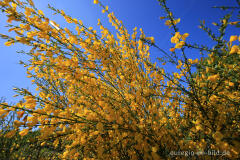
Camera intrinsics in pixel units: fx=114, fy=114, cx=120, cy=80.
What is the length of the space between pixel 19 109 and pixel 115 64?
1.19 m

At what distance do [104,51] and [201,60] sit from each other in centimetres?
124

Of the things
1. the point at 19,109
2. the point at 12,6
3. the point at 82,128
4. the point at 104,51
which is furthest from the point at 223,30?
the point at 12,6

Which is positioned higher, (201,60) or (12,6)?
(12,6)

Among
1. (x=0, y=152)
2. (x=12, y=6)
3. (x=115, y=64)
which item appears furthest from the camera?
(x=0, y=152)

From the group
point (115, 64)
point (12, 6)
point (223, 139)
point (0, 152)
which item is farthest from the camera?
point (0, 152)

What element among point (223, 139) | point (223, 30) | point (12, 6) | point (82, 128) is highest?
point (12, 6)

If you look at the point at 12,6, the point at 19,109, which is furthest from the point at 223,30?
the point at 12,6

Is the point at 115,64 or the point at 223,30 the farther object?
the point at 115,64

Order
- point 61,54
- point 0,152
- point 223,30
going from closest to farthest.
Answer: point 223,30
point 61,54
point 0,152

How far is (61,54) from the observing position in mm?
1454

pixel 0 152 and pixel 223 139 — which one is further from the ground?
pixel 223 139

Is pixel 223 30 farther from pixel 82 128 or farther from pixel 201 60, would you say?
pixel 82 128

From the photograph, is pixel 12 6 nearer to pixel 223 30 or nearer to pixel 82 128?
pixel 82 128

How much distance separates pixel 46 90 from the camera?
3.17 m
